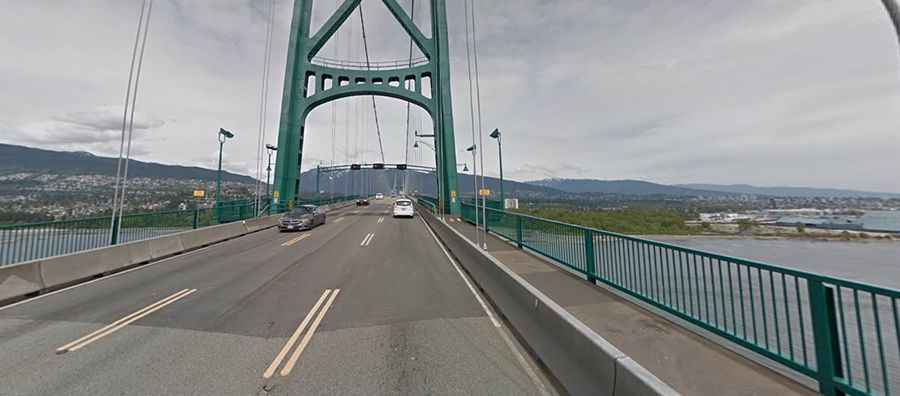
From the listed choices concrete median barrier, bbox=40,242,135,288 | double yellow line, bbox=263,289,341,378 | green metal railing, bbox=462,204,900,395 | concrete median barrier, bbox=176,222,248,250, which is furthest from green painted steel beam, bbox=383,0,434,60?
double yellow line, bbox=263,289,341,378

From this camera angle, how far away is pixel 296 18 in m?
31.5

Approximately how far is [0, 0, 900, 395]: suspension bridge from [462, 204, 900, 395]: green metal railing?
0.08ft

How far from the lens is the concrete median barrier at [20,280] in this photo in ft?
20.4

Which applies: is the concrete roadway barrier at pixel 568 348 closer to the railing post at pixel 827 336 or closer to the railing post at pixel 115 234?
the railing post at pixel 827 336

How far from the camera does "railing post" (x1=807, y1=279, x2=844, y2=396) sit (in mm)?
2680

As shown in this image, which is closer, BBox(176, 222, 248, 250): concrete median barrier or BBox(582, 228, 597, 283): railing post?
BBox(582, 228, 597, 283): railing post

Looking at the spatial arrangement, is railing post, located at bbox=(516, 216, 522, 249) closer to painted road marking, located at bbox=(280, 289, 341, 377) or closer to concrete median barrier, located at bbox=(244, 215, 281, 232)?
painted road marking, located at bbox=(280, 289, 341, 377)

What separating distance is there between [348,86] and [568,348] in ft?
113

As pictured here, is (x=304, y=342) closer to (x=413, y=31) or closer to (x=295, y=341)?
(x=295, y=341)

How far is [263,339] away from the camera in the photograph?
4.49 m

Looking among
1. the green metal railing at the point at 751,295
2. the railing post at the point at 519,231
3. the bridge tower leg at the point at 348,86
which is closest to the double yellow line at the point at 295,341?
the green metal railing at the point at 751,295

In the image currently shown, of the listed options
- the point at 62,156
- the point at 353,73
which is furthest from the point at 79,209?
the point at 62,156

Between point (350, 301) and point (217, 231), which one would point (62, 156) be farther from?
point (350, 301)

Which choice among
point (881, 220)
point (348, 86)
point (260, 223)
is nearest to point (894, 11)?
point (260, 223)
